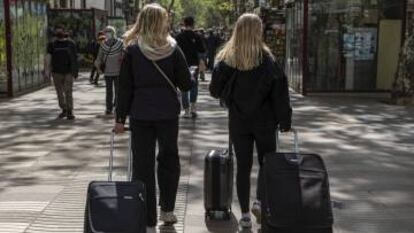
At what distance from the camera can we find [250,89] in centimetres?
565

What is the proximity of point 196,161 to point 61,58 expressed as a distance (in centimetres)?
521

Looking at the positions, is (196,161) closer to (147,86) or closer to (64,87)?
(147,86)

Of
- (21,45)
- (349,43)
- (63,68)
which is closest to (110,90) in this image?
(63,68)

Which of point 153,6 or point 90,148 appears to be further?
point 90,148

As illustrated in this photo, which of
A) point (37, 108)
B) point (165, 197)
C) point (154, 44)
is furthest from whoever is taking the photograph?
point (37, 108)

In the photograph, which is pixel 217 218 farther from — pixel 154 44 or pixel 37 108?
pixel 37 108

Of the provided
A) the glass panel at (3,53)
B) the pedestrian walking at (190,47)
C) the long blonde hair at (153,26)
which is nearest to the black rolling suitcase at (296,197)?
the long blonde hair at (153,26)

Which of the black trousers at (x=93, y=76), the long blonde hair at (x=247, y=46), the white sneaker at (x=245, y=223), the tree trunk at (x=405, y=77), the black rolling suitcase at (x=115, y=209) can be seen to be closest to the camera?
the black rolling suitcase at (x=115, y=209)

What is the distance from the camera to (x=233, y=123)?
19.0 ft

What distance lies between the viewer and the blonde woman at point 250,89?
563 cm

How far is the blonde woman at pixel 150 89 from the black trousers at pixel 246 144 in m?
0.49

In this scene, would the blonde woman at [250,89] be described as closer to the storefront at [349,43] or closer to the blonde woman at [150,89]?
the blonde woman at [150,89]

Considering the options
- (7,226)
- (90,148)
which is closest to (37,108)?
(90,148)

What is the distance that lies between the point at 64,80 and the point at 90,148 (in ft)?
12.3
